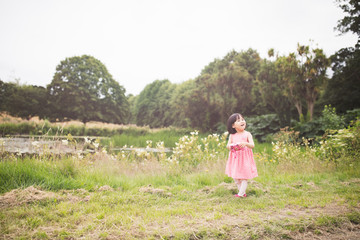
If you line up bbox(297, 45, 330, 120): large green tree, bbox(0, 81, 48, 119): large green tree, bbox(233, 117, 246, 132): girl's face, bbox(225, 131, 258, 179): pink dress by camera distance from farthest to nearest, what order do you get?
bbox(0, 81, 48, 119): large green tree < bbox(297, 45, 330, 120): large green tree < bbox(233, 117, 246, 132): girl's face < bbox(225, 131, 258, 179): pink dress

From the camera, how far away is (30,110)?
22328 millimetres

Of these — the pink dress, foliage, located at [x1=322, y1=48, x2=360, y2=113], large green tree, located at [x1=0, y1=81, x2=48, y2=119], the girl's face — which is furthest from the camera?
large green tree, located at [x1=0, y1=81, x2=48, y2=119]

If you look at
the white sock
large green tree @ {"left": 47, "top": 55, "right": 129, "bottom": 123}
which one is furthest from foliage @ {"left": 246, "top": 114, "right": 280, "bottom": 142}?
large green tree @ {"left": 47, "top": 55, "right": 129, "bottom": 123}

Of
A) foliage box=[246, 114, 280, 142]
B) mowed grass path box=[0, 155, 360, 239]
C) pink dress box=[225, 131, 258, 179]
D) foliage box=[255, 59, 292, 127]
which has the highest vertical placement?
foliage box=[255, 59, 292, 127]

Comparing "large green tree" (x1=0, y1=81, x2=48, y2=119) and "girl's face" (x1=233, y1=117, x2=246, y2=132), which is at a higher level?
"large green tree" (x1=0, y1=81, x2=48, y2=119)

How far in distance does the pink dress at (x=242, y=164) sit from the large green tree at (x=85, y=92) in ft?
76.3

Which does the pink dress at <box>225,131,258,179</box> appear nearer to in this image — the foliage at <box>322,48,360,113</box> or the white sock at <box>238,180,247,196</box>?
the white sock at <box>238,180,247,196</box>

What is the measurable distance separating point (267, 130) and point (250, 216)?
11405 millimetres

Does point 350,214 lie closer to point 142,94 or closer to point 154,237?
point 154,237

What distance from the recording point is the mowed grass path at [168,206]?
2.36 meters

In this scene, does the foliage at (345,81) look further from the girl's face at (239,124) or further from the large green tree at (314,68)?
the girl's face at (239,124)

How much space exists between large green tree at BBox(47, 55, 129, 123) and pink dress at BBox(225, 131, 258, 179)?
76.3 feet

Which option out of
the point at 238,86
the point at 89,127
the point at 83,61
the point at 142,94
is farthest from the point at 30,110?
the point at 238,86

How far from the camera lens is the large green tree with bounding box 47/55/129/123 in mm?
24031
